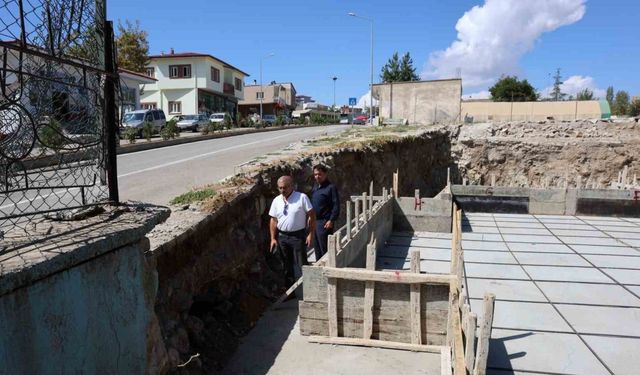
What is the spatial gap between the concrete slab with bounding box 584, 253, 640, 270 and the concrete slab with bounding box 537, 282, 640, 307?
4.12 feet

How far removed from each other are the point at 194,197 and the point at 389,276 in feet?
10.5

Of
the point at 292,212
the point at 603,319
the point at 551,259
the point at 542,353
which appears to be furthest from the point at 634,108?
the point at 292,212

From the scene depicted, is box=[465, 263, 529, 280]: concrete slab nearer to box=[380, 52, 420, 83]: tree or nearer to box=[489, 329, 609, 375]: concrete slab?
box=[489, 329, 609, 375]: concrete slab

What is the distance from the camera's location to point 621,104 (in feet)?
229

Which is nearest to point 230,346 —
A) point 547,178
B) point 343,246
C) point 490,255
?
point 343,246

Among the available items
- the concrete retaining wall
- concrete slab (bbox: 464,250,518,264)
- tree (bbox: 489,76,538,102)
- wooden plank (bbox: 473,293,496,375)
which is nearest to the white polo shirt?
wooden plank (bbox: 473,293,496,375)

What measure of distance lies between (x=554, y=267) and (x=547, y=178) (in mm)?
17419

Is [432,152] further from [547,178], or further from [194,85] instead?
[194,85]

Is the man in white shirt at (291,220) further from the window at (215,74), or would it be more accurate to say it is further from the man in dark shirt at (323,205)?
the window at (215,74)

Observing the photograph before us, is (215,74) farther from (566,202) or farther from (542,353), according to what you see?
(542,353)

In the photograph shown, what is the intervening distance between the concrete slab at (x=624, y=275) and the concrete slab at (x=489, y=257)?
1488 mm

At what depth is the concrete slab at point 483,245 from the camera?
31.7ft

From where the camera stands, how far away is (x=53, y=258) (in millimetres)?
2318

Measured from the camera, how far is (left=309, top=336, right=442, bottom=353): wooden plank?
17.2 feet
